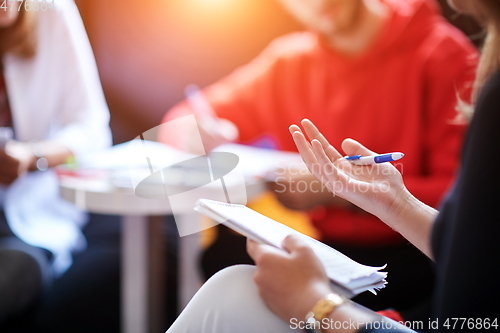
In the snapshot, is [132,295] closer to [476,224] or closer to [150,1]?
[476,224]

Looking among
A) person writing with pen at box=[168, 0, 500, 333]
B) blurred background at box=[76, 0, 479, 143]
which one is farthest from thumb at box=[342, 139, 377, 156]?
blurred background at box=[76, 0, 479, 143]

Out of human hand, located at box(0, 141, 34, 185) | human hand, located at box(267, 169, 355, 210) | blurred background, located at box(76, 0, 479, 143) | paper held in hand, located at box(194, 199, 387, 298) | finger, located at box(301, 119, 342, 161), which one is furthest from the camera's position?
blurred background, located at box(76, 0, 479, 143)

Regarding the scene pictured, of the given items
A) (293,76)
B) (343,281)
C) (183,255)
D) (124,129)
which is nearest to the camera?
(343,281)

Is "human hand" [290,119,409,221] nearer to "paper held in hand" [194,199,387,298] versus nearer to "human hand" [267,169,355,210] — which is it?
"paper held in hand" [194,199,387,298]

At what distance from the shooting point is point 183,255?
124 cm

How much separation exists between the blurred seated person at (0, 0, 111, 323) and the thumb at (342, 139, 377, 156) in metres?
0.68

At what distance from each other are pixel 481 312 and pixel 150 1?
1.59m

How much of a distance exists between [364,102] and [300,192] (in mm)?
342

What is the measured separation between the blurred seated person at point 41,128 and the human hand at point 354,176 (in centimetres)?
66

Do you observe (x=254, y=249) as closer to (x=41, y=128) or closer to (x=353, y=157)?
(x=353, y=157)

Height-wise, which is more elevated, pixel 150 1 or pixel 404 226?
pixel 150 1

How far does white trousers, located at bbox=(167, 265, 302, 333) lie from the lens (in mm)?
544

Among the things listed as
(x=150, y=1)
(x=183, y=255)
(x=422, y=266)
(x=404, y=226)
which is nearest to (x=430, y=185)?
(x=422, y=266)

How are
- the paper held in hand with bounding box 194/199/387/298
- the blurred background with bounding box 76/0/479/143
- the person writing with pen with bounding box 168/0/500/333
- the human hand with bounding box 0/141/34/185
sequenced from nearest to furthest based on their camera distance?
the person writing with pen with bounding box 168/0/500/333, the paper held in hand with bounding box 194/199/387/298, the human hand with bounding box 0/141/34/185, the blurred background with bounding box 76/0/479/143
